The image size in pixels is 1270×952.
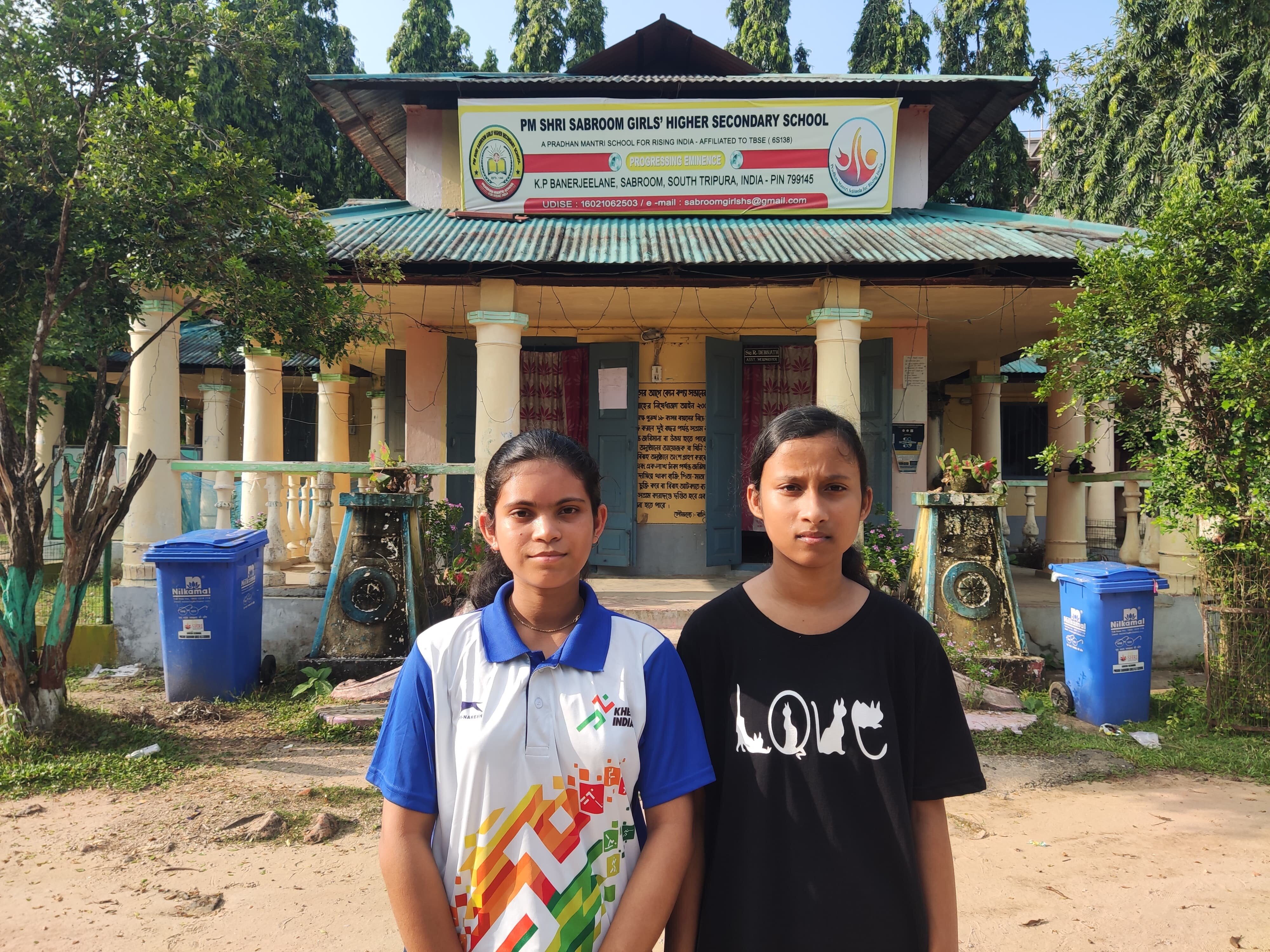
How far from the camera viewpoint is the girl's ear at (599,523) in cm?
146

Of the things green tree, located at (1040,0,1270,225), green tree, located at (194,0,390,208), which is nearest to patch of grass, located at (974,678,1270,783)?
green tree, located at (1040,0,1270,225)

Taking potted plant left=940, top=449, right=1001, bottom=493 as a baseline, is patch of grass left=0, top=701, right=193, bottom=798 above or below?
below

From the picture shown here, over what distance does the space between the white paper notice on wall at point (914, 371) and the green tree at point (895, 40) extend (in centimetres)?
1047

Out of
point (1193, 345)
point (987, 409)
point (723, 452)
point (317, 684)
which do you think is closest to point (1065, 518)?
point (987, 409)

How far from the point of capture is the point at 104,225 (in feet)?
13.5

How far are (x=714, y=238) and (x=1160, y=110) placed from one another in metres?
10.7

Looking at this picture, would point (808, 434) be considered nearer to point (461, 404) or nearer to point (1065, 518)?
point (461, 404)

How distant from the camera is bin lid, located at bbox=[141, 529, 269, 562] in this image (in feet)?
16.1

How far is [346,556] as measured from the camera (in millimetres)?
5492

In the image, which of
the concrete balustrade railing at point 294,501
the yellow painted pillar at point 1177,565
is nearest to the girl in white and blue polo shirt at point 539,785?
the concrete balustrade railing at point 294,501

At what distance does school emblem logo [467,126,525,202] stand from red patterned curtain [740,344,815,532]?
3.21 m

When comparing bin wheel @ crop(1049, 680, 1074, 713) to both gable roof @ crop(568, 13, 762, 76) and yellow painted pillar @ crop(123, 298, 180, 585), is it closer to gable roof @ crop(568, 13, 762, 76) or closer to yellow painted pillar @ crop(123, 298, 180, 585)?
yellow painted pillar @ crop(123, 298, 180, 585)

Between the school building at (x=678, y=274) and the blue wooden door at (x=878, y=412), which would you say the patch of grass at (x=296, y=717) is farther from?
the blue wooden door at (x=878, y=412)

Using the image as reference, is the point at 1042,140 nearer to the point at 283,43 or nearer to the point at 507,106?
the point at 507,106
